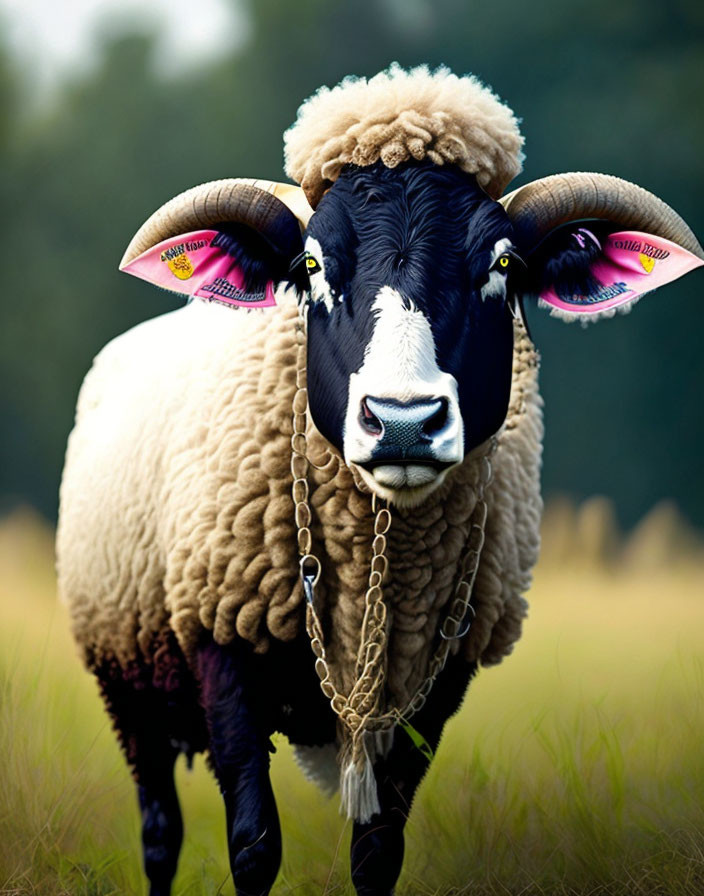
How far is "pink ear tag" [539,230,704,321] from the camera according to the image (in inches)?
141

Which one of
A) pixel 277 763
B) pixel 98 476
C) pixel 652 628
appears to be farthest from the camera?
pixel 652 628

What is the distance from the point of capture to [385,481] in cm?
305

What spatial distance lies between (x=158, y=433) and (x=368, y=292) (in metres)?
1.37

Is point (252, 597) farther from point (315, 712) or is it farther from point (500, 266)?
point (500, 266)

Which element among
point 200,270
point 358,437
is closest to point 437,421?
point 358,437

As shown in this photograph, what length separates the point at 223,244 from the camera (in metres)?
3.67

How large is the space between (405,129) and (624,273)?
2.68 feet

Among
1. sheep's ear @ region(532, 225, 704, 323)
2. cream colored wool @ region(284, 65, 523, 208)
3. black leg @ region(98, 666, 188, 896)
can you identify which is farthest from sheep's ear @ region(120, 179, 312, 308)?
black leg @ region(98, 666, 188, 896)

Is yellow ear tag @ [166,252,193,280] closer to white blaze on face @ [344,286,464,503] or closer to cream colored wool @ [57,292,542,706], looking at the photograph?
cream colored wool @ [57,292,542,706]

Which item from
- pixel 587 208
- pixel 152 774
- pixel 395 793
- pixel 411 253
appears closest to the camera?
pixel 411 253

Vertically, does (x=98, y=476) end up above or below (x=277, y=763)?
above

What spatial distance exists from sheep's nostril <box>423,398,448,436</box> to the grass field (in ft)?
5.15

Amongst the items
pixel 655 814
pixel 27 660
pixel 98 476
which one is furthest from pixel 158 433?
pixel 655 814

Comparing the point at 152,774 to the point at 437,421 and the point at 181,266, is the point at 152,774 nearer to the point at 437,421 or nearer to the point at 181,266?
the point at 181,266
